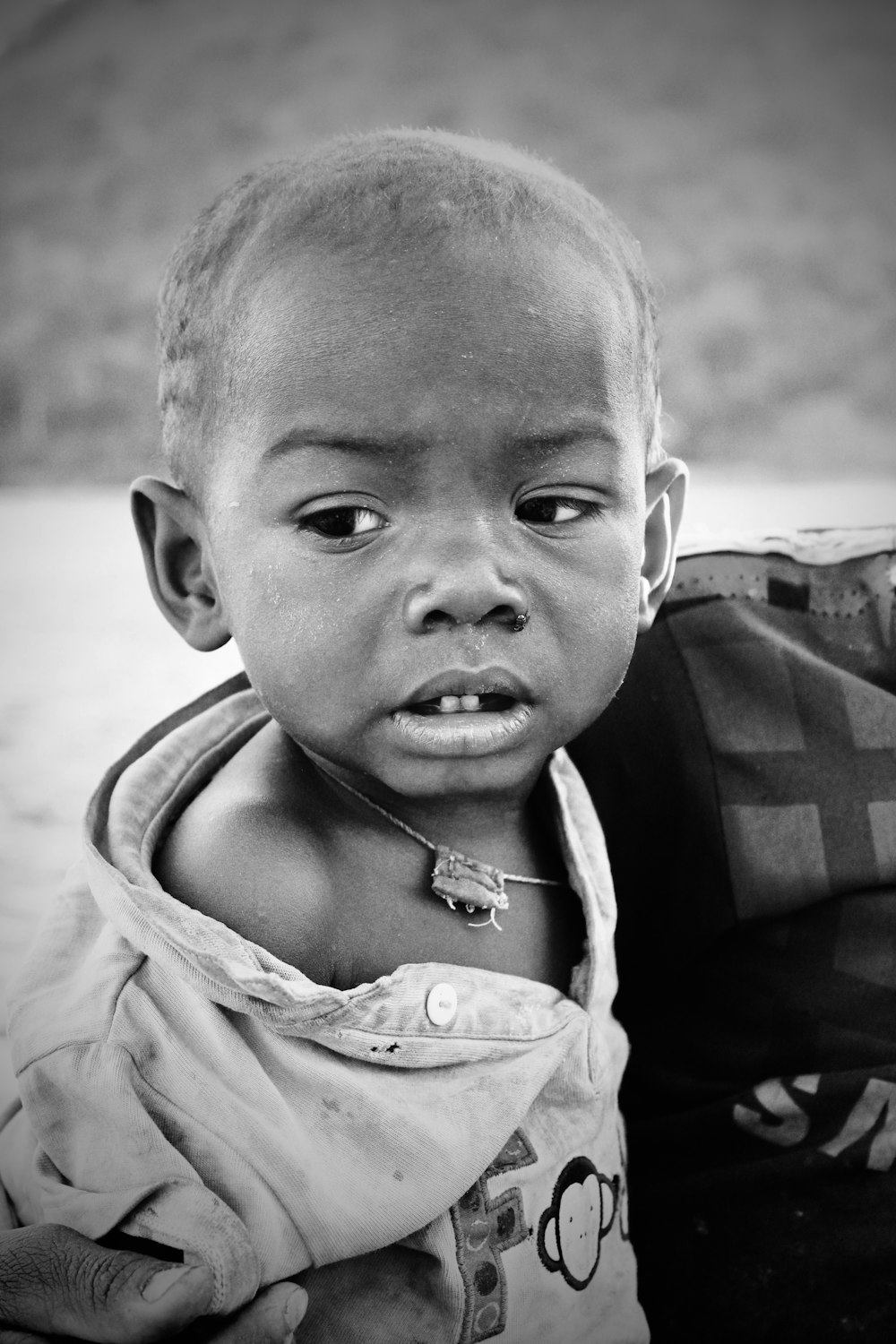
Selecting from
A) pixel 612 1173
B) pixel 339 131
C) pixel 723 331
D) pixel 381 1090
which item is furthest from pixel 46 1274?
pixel 723 331

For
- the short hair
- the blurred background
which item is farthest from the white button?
the blurred background

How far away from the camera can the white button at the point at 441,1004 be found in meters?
1.15

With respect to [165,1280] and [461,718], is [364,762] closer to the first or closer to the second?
[461,718]

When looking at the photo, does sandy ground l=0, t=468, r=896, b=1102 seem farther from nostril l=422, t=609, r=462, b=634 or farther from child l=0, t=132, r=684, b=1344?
nostril l=422, t=609, r=462, b=634

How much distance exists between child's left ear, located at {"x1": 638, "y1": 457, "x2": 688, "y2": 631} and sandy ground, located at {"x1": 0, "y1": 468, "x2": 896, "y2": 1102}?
0.99 ft

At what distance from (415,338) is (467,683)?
0.29m

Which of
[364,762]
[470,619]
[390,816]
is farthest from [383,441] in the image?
[390,816]

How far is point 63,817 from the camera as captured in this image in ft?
7.25

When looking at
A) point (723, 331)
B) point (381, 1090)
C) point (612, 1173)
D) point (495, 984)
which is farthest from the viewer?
point (723, 331)

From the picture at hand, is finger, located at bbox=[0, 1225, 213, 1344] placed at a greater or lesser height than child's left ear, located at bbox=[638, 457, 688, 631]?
lesser

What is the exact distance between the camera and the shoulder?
3.68ft

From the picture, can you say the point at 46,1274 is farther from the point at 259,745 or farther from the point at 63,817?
the point at 63,817

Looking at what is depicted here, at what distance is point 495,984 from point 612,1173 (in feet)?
0.97

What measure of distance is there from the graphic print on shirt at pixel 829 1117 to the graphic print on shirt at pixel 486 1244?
14.4 inches
